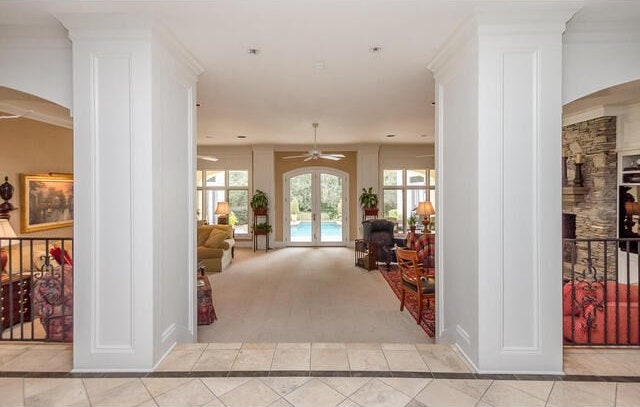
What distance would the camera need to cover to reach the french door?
11.0 metres

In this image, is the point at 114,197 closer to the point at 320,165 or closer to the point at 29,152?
the point at 29,152

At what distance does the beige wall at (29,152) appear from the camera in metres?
5.12

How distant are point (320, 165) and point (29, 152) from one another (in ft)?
23.1

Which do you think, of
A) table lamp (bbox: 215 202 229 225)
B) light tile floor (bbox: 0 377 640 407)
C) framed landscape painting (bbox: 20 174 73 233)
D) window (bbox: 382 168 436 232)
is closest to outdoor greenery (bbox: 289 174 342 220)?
window (bbox: 382 168 436 232)

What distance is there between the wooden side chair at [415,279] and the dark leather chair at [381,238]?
2905 mm

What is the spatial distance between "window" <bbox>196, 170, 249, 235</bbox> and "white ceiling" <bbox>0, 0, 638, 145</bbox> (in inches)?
186

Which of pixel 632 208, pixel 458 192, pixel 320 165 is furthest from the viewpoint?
pixel 320 165

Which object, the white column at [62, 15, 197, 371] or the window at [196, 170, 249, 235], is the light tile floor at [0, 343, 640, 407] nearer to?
the white column at [62, 15, 197, 371]

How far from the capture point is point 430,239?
632 cm

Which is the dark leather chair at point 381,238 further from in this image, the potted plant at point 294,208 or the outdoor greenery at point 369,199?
the potted plant at point 294,208

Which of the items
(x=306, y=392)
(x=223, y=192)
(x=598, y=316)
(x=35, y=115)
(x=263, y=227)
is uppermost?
(x=35, y=115)

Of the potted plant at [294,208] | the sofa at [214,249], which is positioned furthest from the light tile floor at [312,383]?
the potted plant at [294,208]

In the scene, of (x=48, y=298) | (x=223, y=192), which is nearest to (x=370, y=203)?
(x=223, y=192)

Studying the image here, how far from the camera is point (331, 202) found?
11086 mm
